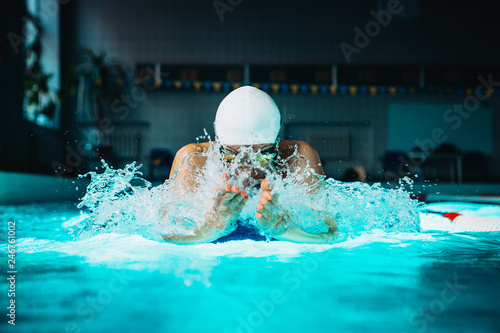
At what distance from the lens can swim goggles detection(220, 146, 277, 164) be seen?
1937 mm

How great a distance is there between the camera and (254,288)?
132 centimetres

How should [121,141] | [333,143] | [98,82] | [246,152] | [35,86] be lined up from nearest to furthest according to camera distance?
[246,152]
[35,86]
[98,82]
[121,141]
[333,143]

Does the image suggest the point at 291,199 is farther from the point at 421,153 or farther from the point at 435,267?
the point at 421,153

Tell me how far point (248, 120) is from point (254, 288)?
2.57ft

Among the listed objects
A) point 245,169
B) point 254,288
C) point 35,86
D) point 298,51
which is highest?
point 298,51

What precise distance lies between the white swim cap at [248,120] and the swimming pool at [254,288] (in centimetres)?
51

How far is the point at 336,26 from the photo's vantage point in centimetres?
1213

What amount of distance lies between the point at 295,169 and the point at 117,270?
106 centimetres

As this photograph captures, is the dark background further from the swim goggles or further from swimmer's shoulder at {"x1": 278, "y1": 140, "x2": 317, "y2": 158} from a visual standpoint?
the swim goggles

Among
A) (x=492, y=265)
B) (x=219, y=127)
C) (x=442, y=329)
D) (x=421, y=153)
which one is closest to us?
(x=442, y=329)

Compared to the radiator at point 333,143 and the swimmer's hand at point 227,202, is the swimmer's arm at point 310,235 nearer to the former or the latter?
the swimmer's hand at point 227,202

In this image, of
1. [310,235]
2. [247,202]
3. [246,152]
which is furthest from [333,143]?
[246,152]

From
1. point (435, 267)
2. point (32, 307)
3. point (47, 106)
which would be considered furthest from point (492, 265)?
point (47, 106)

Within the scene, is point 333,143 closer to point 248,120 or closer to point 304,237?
point 304,237
